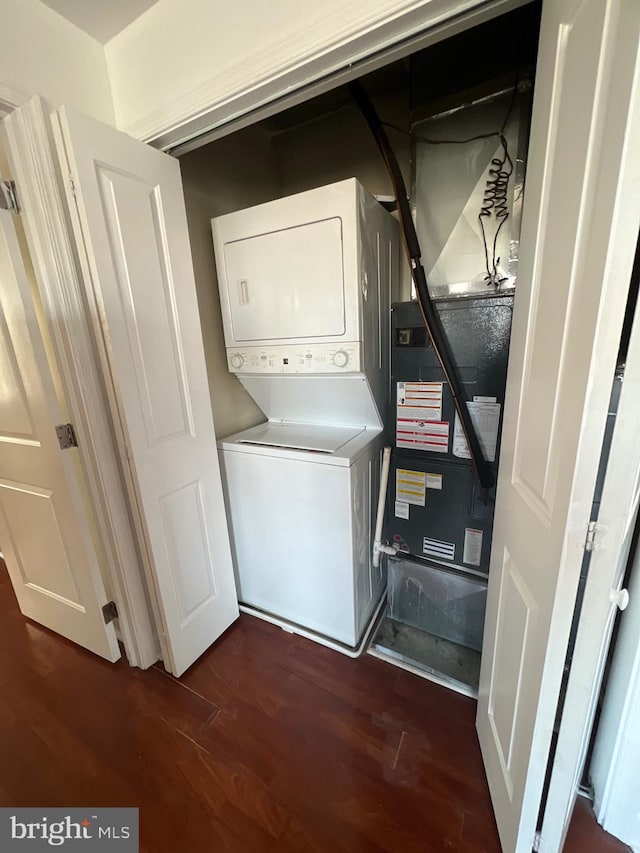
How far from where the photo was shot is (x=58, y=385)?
1.32m

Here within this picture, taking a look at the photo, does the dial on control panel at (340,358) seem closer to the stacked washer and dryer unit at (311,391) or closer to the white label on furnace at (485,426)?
the stacked washer and dryer unit at (311,391)

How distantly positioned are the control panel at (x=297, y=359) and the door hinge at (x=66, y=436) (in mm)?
720

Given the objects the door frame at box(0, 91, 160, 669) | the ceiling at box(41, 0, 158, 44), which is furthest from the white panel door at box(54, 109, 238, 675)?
the ceiling at box(41, 0, 158, 44)

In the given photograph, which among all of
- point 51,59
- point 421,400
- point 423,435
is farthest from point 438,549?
point 51,59

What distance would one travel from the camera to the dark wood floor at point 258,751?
1.04 meters

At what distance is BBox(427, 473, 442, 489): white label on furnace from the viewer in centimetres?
148

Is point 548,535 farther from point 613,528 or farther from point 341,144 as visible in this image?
point 341,144

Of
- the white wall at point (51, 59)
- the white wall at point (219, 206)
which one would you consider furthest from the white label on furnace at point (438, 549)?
the white wall at point (51, 59)

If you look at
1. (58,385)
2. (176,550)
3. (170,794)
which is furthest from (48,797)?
(58,385)

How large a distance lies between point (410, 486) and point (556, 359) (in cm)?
95

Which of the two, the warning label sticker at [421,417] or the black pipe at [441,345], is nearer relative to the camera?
the black pipe at [441,345]

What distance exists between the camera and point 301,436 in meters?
1.70

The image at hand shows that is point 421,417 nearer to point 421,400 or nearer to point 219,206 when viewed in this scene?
point 421,400

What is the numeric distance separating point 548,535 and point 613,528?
0.36 feet
